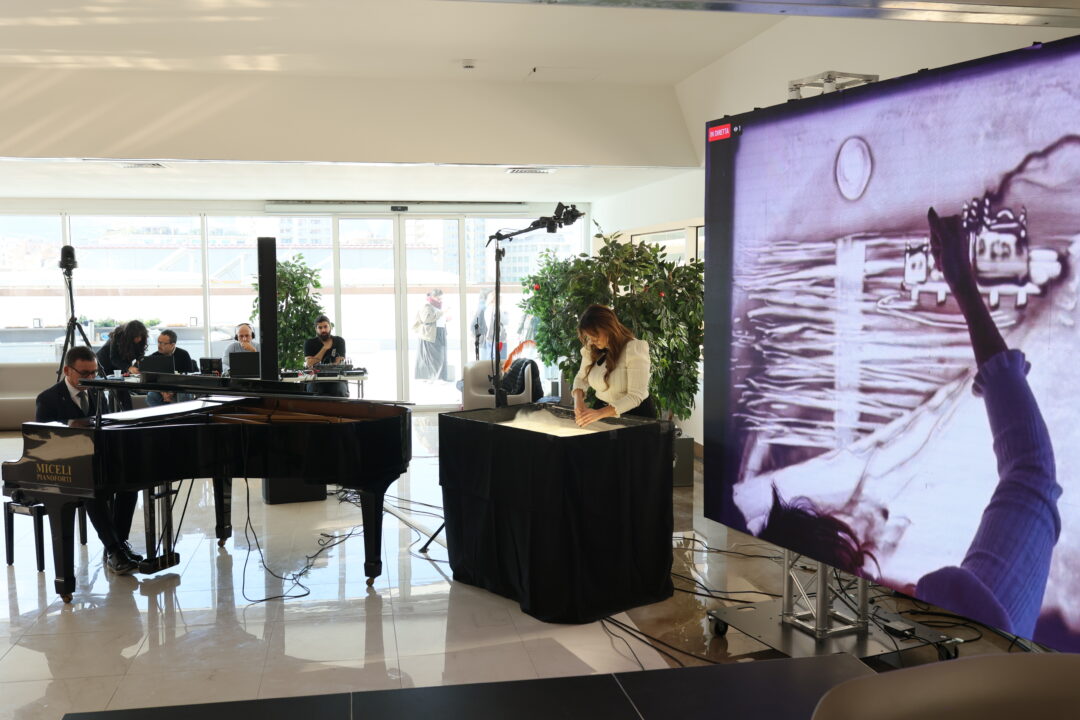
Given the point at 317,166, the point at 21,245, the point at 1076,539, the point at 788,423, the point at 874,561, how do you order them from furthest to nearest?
the point at 21,245
the point at 317,166
the point at 788,423
the point at 874,561
the point at 1076,539

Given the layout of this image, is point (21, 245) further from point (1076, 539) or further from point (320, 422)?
point (1076, 539)

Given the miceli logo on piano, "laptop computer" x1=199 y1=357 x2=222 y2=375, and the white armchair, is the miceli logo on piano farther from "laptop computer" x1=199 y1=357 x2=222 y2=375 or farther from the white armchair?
the white armchair

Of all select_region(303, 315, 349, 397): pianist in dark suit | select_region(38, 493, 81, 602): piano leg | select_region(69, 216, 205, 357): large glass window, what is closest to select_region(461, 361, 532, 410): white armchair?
select_region(303, 315, 349, 397): pianist in dark suit

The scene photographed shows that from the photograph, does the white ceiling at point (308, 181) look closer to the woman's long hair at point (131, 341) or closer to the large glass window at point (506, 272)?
the large glass window at point (506, 272)

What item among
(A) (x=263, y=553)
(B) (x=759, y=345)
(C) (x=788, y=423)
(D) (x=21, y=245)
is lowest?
(A) (x=263, y=553)

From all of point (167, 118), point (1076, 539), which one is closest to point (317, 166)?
point (167, 118)

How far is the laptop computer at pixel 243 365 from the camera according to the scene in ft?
23.1

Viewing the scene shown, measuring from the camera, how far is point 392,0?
5590 millimetres

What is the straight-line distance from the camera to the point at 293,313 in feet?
35.0

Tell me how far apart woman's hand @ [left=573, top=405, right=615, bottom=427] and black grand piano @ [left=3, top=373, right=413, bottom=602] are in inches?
40.2

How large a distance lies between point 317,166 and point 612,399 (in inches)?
182

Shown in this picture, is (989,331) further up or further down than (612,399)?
further up

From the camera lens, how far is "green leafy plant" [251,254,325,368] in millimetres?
10578

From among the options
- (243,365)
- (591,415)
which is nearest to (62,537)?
(243,365)
